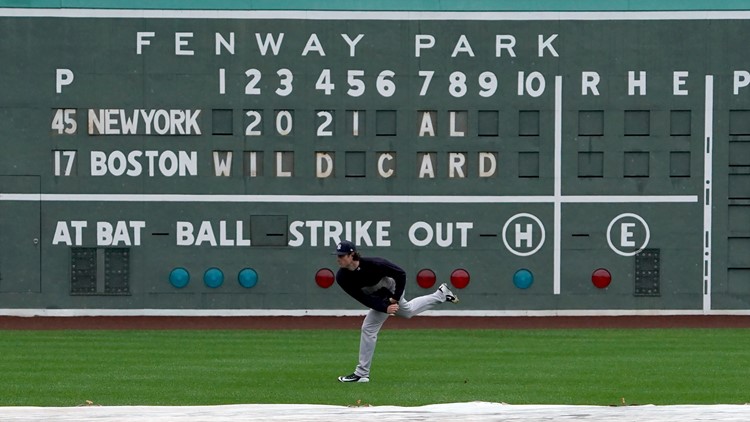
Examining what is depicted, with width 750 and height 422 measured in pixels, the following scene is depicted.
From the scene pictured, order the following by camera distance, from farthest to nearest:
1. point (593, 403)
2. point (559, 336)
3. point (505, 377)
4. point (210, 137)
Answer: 1. point (210, 137)
2. point (559, 336)
3. point (505, 377)
4. point (593, 403)

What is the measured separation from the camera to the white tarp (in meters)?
9.89

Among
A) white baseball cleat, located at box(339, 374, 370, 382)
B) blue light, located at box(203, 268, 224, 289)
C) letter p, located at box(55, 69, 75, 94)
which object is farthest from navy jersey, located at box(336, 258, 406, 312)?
letter p, located at box(55, 69, 75, 94)

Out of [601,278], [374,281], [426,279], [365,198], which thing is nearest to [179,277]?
[365,198]

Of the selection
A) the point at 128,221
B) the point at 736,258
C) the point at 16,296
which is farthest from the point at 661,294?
the point at 16,296

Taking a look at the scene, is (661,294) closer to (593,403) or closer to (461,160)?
(461,160)

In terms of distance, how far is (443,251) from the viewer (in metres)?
23.5

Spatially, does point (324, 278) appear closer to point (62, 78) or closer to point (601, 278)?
point (601, 278)

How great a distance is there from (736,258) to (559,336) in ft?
13.5

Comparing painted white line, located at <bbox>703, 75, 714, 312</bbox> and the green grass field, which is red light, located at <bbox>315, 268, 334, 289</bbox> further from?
painted white line, located at <bbox>703, 75, 714, 312</bbox>

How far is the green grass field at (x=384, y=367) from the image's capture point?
41.3ft

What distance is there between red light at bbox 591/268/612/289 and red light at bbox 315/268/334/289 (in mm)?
4091

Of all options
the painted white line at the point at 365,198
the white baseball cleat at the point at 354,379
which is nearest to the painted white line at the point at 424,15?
the painted white line at the point at 365,198

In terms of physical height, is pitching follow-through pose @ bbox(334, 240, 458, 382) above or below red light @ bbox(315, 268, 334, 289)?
above

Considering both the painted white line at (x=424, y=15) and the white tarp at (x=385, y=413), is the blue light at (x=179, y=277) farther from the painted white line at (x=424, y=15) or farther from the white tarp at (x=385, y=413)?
the white tarp at (x=385, y=413)
